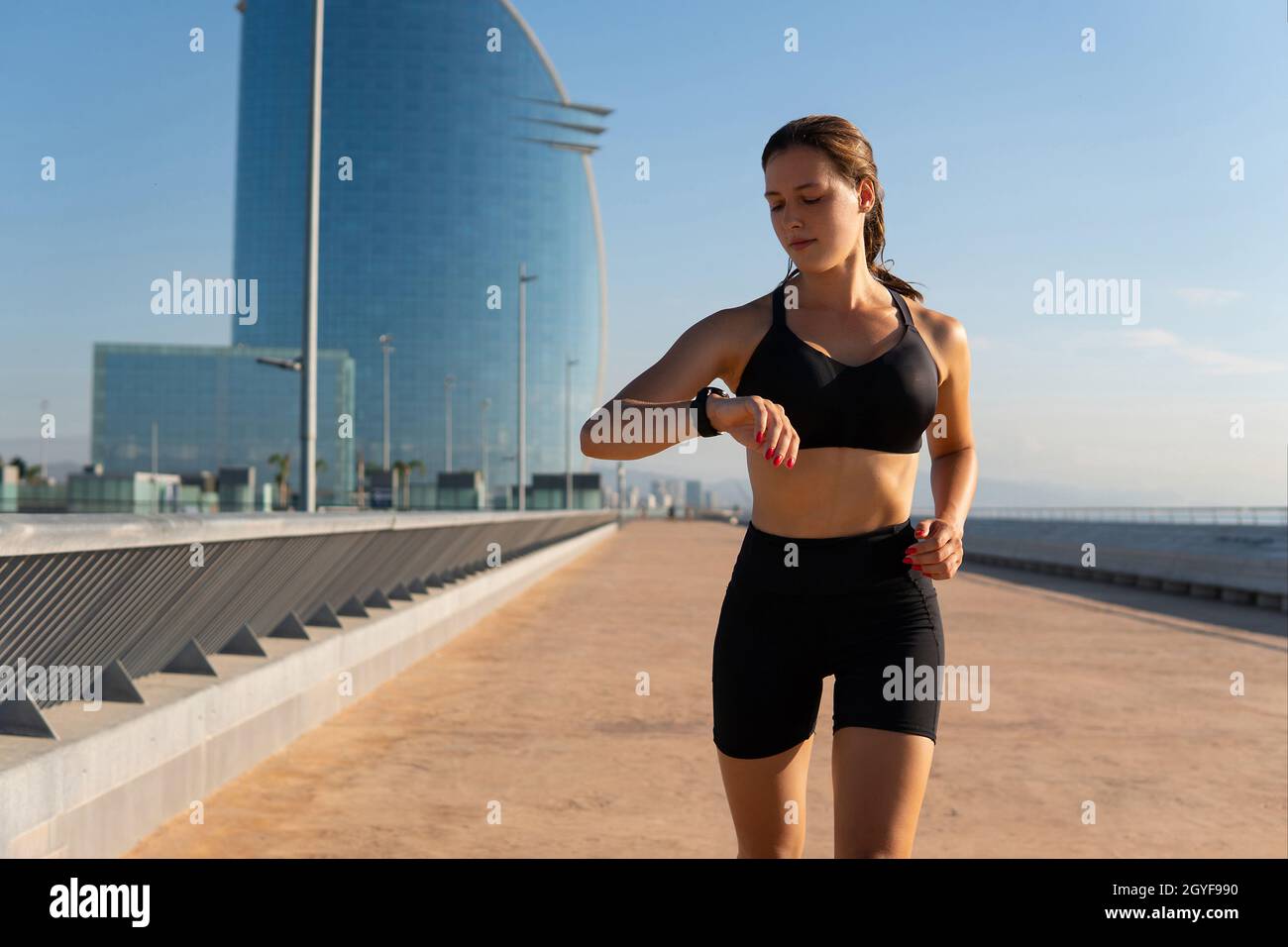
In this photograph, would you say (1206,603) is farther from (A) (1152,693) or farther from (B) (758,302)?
(B) (758,302)

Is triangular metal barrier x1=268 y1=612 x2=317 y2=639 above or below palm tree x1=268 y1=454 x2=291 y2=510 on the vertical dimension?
below

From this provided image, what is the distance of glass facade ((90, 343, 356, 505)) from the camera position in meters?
120

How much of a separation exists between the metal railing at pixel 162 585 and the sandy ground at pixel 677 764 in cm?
85

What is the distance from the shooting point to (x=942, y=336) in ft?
10.1

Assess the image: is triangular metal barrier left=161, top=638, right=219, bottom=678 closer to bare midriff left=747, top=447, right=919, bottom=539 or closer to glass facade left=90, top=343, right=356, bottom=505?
bare midriff left=747, top=447, right=919, bottom=539

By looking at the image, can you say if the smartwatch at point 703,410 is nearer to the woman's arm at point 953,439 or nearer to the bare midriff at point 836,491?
the bare midriff at point 836,491


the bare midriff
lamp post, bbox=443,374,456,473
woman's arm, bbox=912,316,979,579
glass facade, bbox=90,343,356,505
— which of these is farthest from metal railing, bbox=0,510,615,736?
glass facade, bbox=90,343,356,505

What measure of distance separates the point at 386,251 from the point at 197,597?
150246mm

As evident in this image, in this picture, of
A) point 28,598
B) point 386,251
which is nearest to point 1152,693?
point 28,598

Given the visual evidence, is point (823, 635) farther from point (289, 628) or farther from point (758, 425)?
point (289, 628)

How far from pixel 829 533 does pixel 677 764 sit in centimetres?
528

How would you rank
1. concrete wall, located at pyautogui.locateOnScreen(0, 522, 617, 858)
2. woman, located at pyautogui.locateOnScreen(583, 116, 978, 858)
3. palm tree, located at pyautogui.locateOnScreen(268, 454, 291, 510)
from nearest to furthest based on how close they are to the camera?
woman, located at pyautogui.locateOnScreen(583, 116, 978, 858), concrete wall, located at pyautogui.locateOnScreen(0, 522, 617, 858), palm tree, located at pyautogui.locateOnScreen(268, 454, 291, 510)

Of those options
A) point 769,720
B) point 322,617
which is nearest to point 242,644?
point 322,617

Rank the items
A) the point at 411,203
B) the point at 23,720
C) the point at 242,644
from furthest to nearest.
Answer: the point at 411,203 < the point at 242,644 < the point at 23,720
